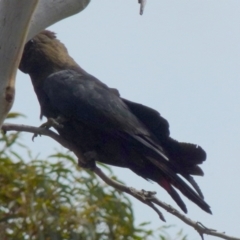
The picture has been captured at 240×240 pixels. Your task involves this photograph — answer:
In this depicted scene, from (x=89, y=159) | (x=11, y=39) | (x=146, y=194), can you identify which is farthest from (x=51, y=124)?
(x=11, y=39)

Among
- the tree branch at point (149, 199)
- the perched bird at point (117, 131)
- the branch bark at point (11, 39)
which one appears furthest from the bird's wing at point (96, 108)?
the branch bark at point (11, 39)

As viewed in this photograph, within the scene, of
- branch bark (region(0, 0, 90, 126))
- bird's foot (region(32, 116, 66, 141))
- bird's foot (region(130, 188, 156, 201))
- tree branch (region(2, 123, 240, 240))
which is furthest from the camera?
bird's foot (region(32, 116, 66, 141))

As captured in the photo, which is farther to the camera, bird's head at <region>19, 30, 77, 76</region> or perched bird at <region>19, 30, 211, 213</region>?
bird's head at <region>19, 30, 77, 76</region>

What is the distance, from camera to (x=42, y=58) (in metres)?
4.53

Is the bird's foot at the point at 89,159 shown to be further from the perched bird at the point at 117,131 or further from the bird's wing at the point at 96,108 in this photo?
the bird's wing at the point at 96,108

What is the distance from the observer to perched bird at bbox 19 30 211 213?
4.00m

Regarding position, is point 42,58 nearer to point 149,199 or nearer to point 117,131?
point 117,131

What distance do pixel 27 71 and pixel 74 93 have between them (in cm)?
36

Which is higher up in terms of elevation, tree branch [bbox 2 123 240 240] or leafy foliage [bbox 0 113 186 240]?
tree branch [bbox 2 123 240 240]

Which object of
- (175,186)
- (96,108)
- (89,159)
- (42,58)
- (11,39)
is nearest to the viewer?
(11,39)

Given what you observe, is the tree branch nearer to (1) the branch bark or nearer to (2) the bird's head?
(1) the branch bark

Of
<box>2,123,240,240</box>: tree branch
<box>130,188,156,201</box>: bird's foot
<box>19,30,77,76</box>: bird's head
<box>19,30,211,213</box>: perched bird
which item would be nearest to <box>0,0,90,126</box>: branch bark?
<box>2,123,240,240</box>: tree branch

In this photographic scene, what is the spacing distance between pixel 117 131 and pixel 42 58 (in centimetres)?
71

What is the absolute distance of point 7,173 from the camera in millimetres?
4859
